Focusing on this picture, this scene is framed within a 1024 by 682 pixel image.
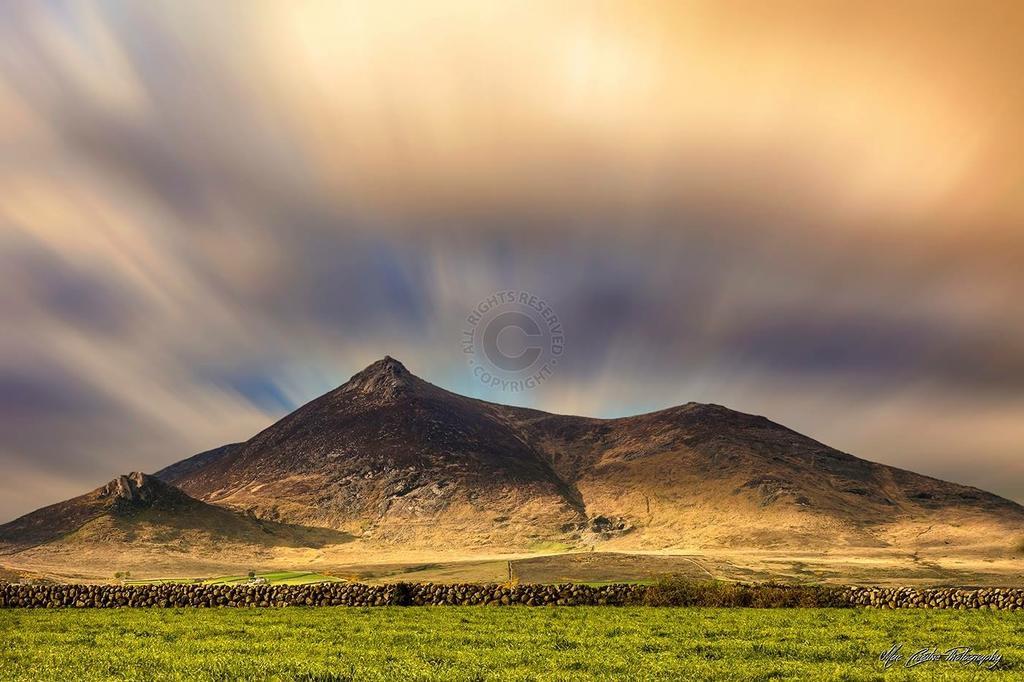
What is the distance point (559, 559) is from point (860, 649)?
107 m

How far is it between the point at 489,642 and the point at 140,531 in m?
144

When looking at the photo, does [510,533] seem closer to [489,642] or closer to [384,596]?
[384,596]

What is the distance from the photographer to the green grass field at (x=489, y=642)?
21.4m

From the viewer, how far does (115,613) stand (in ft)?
127

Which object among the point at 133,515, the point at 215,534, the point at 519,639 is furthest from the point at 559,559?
the point at 519,639

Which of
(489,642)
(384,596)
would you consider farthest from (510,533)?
(489,642)

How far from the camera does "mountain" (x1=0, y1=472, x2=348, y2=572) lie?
13862cm

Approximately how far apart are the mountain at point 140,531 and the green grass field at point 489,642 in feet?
357

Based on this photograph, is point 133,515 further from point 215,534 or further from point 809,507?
point 809,507
